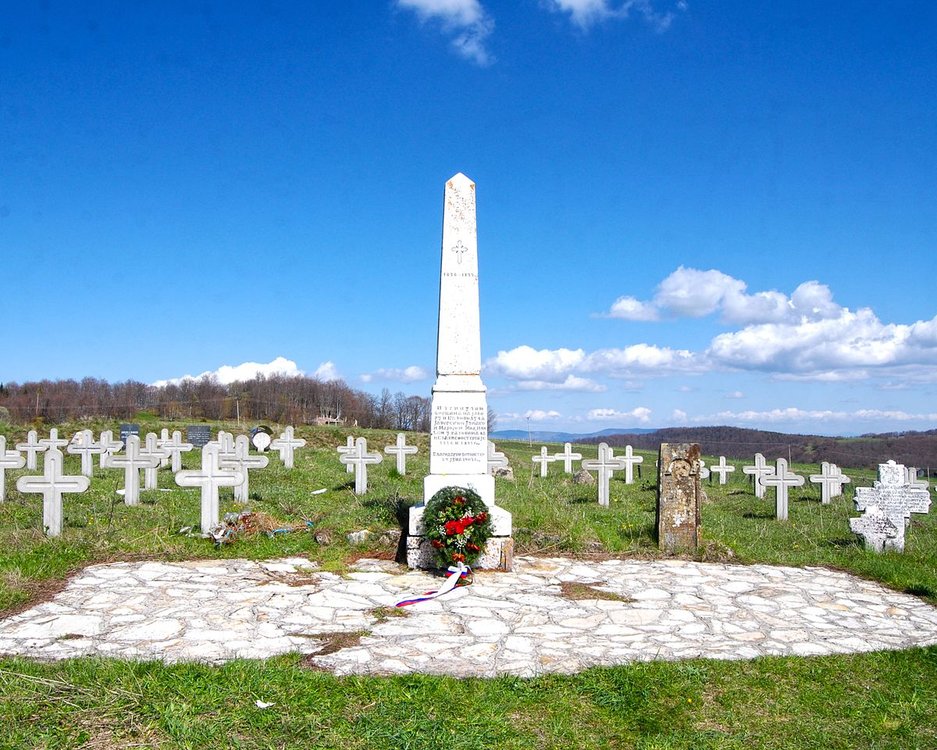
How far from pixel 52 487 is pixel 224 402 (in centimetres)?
3917

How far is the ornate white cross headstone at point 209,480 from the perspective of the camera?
1061 cm

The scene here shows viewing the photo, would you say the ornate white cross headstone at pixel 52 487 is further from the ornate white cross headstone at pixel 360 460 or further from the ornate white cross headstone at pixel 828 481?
the ornate white cross headstone at pixel 828 481

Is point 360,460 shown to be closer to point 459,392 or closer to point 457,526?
point 459,392

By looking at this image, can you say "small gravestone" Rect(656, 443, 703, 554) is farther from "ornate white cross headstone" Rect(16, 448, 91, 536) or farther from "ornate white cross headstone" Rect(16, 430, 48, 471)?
"ornate white cross headstone" Rect(16, 430, 48, 471)

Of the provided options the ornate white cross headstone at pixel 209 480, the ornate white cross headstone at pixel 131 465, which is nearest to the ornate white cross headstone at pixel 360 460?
the ornate white cross headstone at pixel 131 465

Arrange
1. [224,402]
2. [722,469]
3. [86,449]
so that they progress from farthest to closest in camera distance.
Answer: [224,402]
[722,469]
[86,449]

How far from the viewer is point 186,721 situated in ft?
13.8

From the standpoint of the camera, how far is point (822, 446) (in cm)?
3659

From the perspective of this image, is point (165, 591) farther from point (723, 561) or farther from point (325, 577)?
point (723, 561)

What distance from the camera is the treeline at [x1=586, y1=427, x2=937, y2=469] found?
32188 mm

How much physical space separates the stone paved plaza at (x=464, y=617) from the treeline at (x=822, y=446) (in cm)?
2180

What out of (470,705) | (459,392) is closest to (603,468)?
(459,392)

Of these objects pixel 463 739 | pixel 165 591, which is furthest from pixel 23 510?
pixel 463 739

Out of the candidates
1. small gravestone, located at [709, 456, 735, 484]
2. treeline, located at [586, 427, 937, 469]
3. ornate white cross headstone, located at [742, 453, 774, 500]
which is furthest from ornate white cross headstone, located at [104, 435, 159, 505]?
treeline, located at [586, 427, 937, 469]
